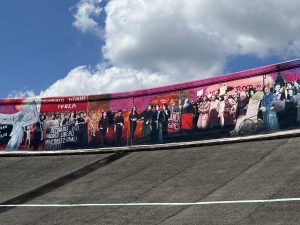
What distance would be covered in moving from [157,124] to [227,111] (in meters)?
4.10

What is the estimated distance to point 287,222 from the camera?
8.41m

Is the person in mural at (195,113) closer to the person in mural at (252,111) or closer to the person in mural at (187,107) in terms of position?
the person in mural at (187,107)

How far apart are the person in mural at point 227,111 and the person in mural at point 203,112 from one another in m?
0.78

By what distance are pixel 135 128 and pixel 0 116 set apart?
1028cm

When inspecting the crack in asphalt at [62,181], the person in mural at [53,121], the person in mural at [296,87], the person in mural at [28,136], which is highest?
the person in mural at [296,87]

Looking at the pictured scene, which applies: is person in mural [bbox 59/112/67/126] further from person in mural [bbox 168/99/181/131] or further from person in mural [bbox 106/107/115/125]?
person in mural [bbox 168/99/181/131]

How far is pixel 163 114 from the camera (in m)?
23.0

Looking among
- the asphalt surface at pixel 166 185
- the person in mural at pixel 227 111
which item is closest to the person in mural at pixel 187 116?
the person in mural at pixel 227 111

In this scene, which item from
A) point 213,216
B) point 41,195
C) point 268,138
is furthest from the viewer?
point 268,138

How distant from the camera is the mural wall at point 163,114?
19047 millimetres

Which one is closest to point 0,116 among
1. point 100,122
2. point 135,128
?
point 100,122

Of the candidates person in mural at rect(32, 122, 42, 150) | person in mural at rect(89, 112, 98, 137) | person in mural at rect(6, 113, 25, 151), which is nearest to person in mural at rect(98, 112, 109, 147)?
person in mural at rect(89, 112, 98, 137)

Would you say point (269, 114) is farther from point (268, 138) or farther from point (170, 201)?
point (170, 201)

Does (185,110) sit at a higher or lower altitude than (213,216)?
higher
